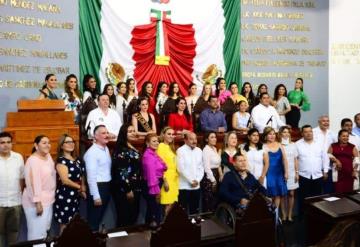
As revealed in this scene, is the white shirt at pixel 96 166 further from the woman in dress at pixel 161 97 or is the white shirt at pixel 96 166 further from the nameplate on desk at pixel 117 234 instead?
the woman in dress at pixel 161 97

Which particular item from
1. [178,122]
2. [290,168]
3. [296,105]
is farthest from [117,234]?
[296,105]

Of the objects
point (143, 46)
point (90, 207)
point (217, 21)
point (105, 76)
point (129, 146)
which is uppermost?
point (217, 21)

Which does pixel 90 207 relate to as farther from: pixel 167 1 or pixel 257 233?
pixel 167 1

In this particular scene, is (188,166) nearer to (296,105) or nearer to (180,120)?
(180,120)

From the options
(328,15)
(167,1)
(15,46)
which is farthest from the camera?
(328,15)

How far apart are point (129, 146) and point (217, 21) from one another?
500 cm

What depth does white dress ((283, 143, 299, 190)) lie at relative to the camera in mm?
6355

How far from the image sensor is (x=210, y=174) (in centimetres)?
584

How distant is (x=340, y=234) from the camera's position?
90.1 inches

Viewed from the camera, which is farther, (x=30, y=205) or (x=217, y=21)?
(x=217, y=21)

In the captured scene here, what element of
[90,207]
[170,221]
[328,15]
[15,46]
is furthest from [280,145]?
[328,15]

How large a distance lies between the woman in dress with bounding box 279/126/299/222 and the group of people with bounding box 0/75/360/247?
14 mm

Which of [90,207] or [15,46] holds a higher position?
[15,46]

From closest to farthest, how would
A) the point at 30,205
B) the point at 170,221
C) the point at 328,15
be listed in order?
the point at 170,221, the point at 30,205, the point at 328,15
